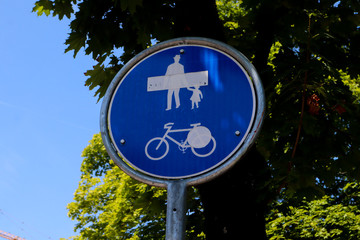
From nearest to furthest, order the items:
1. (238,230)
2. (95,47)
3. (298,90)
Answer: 1. (298,90)
2. (238,230)
3. (95,47)

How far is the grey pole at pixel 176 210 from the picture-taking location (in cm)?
168

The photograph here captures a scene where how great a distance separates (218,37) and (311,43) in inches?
37.3

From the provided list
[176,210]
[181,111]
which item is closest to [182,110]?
[181,111]

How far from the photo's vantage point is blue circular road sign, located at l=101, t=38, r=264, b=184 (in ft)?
6.03

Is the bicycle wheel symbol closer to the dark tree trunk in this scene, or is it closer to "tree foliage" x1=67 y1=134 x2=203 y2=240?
the dark tree trunk

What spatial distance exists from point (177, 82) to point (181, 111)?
Result: 17 cm

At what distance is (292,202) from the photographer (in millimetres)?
4891

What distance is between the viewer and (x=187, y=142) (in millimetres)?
1873

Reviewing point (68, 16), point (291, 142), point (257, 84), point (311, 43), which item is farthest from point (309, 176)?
point (68, 16)

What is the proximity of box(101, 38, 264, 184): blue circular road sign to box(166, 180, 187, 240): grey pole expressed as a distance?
48mm

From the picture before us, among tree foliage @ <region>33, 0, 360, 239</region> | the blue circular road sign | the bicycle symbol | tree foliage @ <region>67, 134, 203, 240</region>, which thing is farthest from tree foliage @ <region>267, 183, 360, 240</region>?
the bicycle symbol

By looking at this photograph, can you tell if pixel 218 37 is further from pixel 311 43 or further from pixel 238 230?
pixel 238 230

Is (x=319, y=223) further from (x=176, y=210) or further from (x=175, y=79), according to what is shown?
(x=176, y=210)

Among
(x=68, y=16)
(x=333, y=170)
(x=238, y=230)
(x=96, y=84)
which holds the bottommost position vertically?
(x=238, y=230)
